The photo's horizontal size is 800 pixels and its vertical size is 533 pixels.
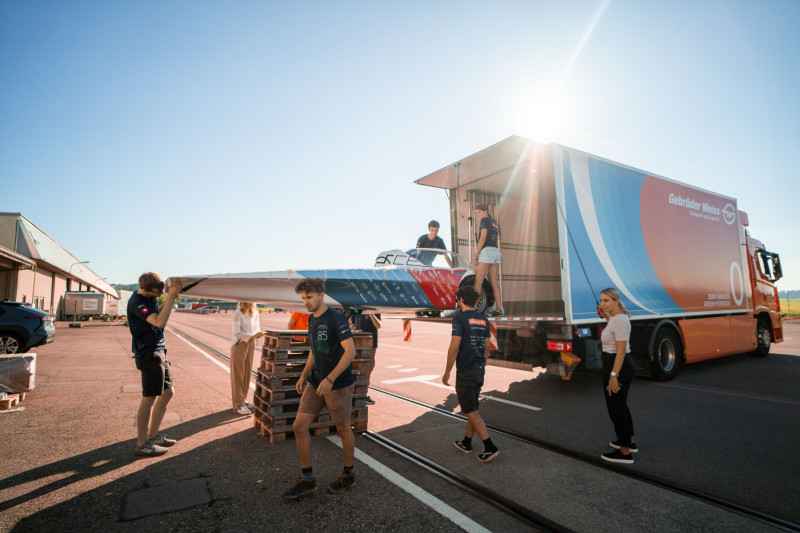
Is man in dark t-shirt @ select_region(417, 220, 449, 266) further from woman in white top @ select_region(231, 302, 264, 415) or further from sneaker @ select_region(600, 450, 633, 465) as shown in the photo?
sneaker @ select_region(600, 450, 633, 465)

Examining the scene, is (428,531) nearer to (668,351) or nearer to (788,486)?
(788,486)

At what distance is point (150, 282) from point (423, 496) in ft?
11.4

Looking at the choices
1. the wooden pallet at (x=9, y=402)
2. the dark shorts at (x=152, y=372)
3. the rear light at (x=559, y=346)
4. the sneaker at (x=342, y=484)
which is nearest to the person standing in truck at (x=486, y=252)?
the rear light at (x=559, y=346)

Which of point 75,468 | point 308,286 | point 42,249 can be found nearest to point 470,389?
point 308,286

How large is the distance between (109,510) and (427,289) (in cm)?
488

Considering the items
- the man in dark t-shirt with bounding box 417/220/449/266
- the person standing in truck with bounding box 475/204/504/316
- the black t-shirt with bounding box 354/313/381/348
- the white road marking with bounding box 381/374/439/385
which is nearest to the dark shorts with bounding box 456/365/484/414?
the black t-shirt with bounding box 354/313/381/348

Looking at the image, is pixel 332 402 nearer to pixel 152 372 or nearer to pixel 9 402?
pixel 152 372

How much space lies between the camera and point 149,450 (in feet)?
14.4

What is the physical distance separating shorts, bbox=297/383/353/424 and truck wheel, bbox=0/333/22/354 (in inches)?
498

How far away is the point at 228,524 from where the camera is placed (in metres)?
3.02

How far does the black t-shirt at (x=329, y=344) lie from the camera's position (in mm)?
3604

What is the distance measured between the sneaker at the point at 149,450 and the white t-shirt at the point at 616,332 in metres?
4.84

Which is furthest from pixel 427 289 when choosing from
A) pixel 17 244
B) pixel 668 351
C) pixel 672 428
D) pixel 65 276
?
pixel 65 276

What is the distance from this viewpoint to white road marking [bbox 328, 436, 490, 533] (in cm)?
301
